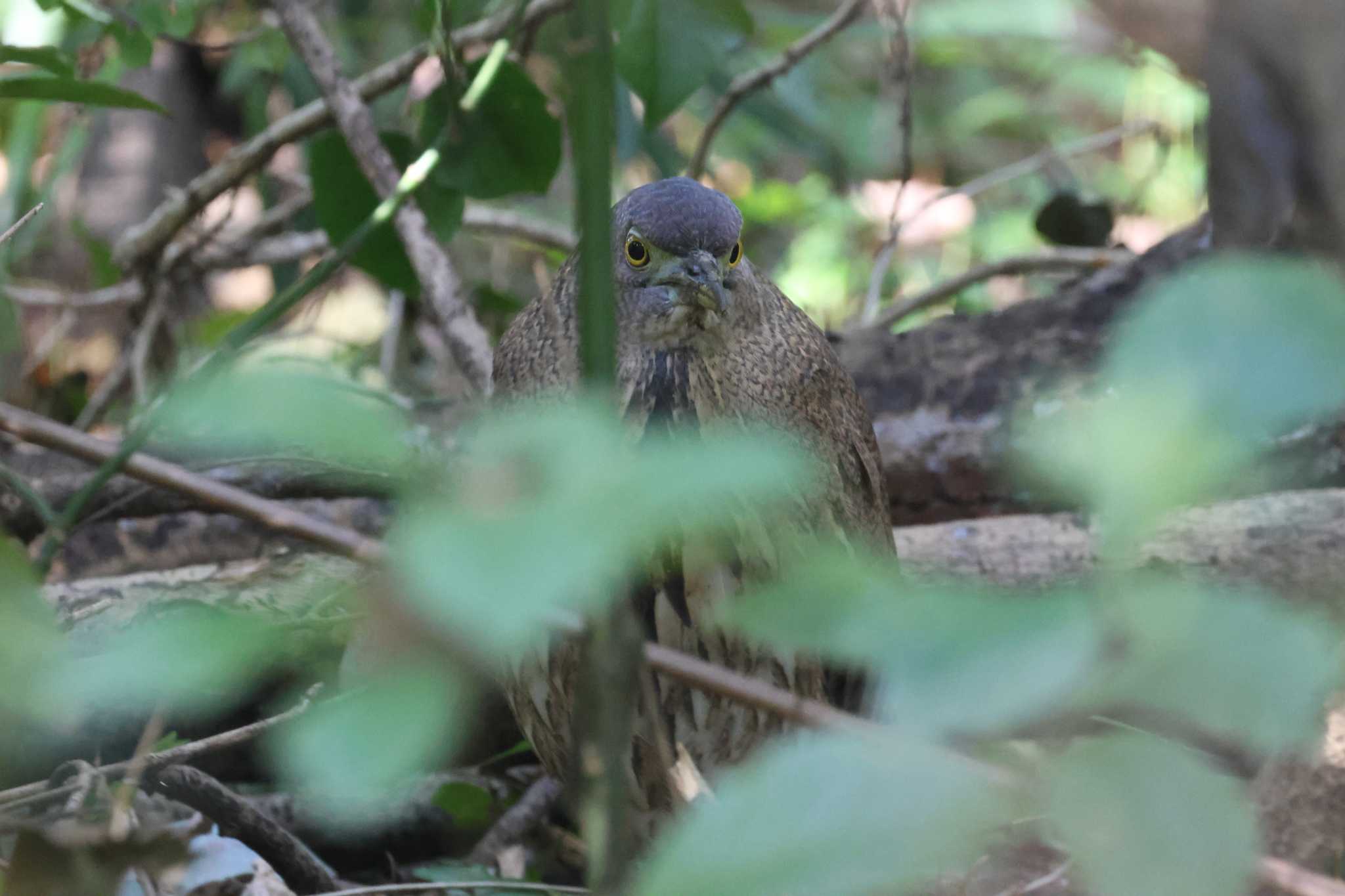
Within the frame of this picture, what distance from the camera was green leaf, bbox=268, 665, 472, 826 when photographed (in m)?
0.62

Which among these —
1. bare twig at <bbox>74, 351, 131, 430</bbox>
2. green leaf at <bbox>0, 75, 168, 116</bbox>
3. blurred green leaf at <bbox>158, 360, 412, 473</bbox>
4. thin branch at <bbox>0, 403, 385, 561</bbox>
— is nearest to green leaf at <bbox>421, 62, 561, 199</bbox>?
green leaf at <bbox>0, 75, 168, 116</bbox>

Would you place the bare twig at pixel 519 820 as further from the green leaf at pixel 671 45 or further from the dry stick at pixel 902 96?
the dry stick at pixel 902 96

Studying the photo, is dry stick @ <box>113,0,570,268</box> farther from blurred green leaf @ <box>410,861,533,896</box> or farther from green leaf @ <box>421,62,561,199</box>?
blurred green leaf @ <box>410,861,533,896</box>

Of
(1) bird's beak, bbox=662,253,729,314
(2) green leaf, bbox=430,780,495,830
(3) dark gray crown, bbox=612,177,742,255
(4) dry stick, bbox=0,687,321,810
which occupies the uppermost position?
(3) dark gray crown, bbox=612,177,742,255

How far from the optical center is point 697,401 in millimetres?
2262

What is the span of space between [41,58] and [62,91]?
112 millimetres

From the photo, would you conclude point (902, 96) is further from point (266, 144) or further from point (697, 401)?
point (697, 401)

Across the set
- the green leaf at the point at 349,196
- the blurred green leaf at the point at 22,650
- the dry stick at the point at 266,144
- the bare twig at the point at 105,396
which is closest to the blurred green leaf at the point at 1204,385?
the blurred green leaf at the point at 22,650

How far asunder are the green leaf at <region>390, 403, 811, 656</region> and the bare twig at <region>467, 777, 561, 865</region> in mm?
2228

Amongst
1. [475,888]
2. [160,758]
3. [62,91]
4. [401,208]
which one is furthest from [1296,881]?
[401,208]

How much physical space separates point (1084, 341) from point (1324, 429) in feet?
2.21

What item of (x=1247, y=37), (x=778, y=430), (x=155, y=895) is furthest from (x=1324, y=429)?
(x=155, y=895)

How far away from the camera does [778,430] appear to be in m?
2.25

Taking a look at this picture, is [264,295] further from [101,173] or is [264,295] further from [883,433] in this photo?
[883,433]
